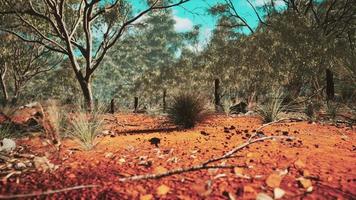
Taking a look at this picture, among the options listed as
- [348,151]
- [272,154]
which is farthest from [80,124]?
[348,151]

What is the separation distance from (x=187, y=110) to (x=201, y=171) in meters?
4.43

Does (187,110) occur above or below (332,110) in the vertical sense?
above

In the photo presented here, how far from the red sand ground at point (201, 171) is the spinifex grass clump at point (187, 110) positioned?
1.44m

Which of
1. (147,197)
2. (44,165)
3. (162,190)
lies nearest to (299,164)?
(162,190)

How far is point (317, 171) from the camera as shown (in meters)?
4.62

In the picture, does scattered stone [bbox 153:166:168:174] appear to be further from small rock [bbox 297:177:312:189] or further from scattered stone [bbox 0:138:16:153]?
scattered stone [bbox 0:138:16:153]

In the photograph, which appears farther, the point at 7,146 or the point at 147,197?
the point at 7,146

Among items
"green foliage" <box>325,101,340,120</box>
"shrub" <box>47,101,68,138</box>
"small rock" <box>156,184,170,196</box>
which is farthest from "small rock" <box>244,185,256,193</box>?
"green foliage" <box>325,101,340,120</box>

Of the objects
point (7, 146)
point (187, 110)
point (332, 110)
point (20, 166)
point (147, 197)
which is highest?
point (187, 110)

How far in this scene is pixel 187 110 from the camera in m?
9.12

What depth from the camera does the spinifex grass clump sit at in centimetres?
916

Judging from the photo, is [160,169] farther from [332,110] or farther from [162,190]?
[332,110]

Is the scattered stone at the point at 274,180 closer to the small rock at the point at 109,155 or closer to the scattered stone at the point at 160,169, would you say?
the scattered stone at the point at 160,169

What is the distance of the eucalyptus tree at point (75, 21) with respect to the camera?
48.2 ft
